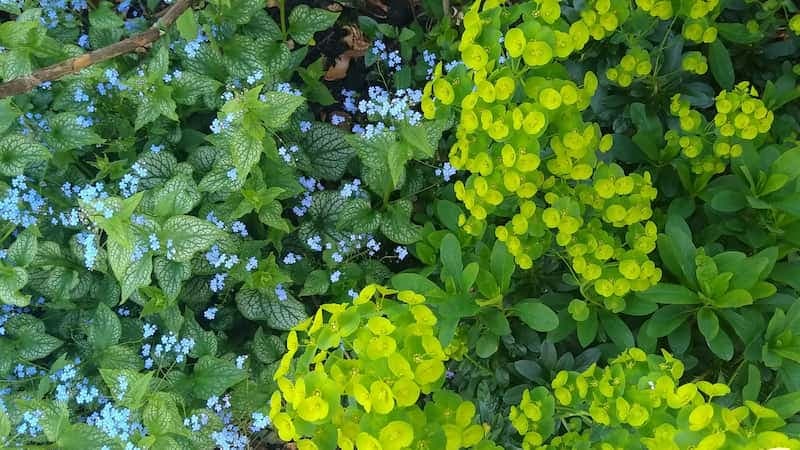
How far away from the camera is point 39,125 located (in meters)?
2.13

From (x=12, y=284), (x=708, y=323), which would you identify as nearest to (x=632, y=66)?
(x=708, y=323)

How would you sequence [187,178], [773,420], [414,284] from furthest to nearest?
[187,178], [414,284], [773,420]

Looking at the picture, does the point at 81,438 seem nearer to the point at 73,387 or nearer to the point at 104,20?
the point at 73,387

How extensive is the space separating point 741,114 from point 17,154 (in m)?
2.13

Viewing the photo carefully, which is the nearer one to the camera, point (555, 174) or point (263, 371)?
point (555, 174)

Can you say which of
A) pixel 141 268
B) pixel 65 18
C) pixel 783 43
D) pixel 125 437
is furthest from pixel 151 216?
pixel 783 43

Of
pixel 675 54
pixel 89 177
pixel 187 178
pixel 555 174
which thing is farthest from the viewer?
pixel 89 177

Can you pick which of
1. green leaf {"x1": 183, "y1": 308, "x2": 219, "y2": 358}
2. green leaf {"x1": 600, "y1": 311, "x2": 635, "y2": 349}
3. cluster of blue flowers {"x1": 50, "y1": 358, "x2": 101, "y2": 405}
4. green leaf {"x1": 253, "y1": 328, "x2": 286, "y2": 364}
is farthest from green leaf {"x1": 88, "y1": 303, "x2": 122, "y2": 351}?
green leaf {"x1": 600, "y1": 311, "x2": 635, "y2": 349}

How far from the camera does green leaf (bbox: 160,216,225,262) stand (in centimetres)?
185

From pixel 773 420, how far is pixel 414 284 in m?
0.92

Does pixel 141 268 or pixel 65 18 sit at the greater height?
pixel 65 18

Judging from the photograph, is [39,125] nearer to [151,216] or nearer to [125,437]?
[151,216]

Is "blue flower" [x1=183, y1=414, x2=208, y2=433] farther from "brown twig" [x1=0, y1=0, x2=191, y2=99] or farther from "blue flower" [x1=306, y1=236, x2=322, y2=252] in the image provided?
"brown twig" [x1=0, y1=0, x2=191, y2=99]

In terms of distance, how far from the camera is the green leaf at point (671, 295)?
1.75 m
